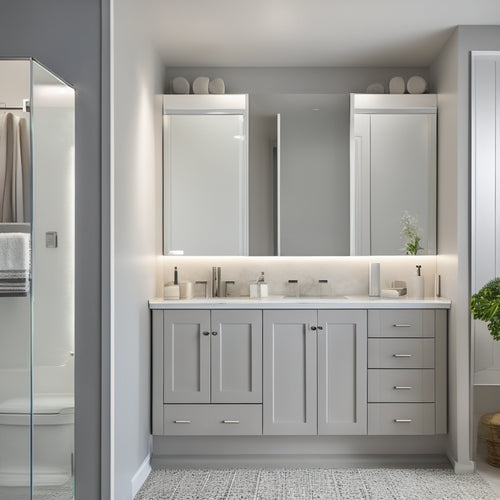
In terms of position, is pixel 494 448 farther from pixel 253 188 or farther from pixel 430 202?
pixel 253 188

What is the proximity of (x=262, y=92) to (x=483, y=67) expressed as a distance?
1.51 m

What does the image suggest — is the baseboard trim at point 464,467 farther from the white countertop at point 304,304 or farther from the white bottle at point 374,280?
the white bottle at point 374,280

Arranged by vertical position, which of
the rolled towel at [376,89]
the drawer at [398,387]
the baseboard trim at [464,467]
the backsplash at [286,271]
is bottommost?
the baseboard trim at [464,467]

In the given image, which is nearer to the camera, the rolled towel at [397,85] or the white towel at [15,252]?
the white towel at [15,252]

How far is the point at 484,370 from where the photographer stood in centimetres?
365

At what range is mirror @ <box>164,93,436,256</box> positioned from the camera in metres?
4.11

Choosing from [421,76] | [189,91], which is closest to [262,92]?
[189,91]

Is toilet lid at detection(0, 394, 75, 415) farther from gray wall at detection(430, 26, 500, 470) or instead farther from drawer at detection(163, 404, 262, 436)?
gray wall at detection(430, 26, 500, 470)

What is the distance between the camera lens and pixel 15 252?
228cm

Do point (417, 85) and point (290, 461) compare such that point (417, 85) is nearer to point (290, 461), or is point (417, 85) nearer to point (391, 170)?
point (391, 170)

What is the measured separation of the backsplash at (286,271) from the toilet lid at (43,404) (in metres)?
1.76

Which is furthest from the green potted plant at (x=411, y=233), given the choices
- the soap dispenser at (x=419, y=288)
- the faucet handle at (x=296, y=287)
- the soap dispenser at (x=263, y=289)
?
the soap dispenser at (x=263, y=289)

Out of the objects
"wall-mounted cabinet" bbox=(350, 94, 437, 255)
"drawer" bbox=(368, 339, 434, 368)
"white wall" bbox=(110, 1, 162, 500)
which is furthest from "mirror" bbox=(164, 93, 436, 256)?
"drawer" bbox=(368, 339, 434, 368)

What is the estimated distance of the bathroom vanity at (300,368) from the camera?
3727 millimetres
